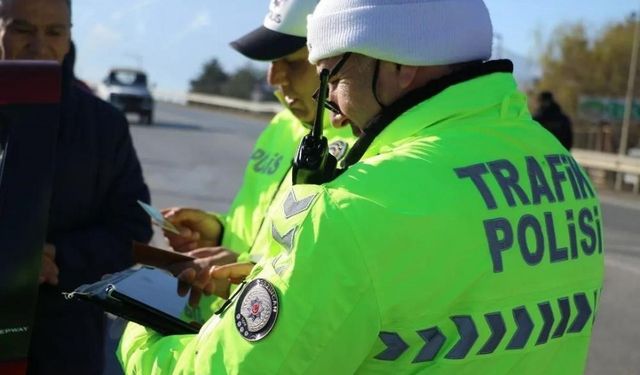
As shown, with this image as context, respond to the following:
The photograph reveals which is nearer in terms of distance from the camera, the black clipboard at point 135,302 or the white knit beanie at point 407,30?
the white knit beanie at point 407,30

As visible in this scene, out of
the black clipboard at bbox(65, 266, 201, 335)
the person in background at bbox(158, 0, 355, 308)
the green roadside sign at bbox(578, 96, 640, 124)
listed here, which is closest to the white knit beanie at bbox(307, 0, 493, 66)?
the black clipboard at bbox(65, 266, 201, 335)

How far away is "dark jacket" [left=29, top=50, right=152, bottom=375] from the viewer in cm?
265

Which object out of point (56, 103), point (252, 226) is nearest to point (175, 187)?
→ point (252, 226)

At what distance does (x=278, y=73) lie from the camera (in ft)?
9.82

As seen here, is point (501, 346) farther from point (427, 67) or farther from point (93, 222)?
→ point (93, 222)

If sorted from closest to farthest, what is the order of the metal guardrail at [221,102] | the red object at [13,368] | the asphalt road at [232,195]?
the red object at [13,368] → the asphalt road at [232,195] → the metal guardrail at [221,102]

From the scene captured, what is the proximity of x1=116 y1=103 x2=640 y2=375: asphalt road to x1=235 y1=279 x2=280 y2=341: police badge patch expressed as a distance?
15.1 feet

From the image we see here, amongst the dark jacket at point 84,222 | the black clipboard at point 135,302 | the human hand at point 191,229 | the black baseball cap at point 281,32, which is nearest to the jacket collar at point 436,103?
the black clipboard at point 135,302

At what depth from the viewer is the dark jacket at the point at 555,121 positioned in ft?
44.0

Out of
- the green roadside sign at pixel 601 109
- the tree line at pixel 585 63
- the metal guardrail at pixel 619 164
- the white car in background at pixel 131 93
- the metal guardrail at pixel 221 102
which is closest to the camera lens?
the metal guardrail at pixel 619 164

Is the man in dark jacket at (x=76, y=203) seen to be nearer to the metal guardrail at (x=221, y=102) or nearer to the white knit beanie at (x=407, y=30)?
the white knit beanie at (x=407, y=30)

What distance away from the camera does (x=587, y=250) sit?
1.74m

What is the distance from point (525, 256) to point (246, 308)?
1.68ft

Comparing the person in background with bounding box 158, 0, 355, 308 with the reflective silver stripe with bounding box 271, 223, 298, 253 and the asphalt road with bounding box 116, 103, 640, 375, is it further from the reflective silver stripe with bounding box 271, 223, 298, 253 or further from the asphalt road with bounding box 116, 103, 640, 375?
the asphalt road with bounding box 116, 103, 640, 375
